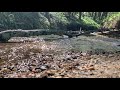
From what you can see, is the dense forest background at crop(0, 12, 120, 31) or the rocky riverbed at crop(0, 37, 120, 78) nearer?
the rocky riverbed at crop(0, 37, 120, 78)

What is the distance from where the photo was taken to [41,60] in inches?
420

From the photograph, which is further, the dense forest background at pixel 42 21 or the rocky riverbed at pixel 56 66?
the dense forest background at pixel 42 21

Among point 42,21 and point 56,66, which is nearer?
point 56,66
